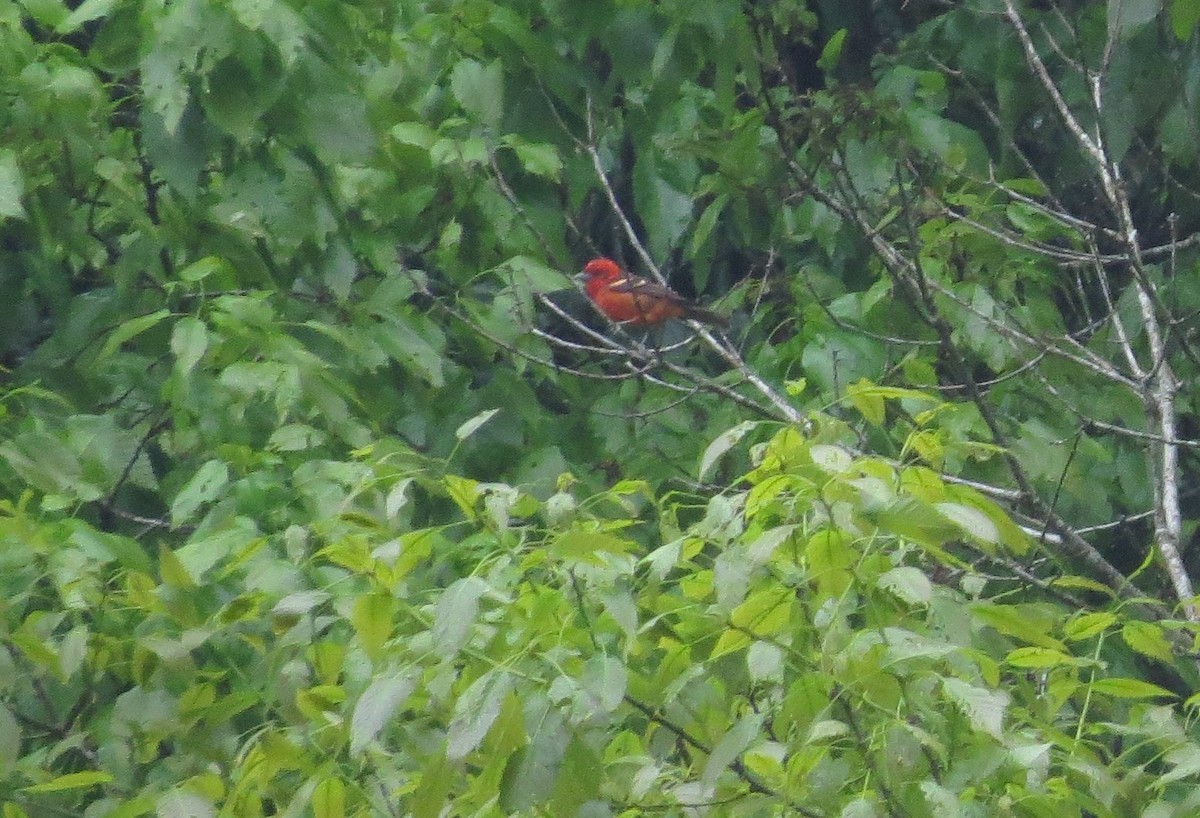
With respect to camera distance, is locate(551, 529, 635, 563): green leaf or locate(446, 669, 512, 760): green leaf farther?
locate(551, 529, 635, 563): green leaf

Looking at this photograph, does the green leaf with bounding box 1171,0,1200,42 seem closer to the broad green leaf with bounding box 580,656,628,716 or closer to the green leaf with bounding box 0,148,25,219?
the broad green leaf with bounding box 580,656,628,716

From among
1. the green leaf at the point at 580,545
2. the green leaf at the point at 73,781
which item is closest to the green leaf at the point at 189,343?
the green leaf at the point at 73,781

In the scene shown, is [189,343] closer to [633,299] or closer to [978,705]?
[633,299]

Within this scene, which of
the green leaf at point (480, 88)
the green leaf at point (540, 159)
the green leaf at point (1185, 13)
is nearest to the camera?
the green leaf at point (1185, 13)

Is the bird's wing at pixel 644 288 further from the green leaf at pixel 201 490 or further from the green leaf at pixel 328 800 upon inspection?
the green leaf at pixel 328 800

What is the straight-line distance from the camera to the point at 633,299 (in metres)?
4.57

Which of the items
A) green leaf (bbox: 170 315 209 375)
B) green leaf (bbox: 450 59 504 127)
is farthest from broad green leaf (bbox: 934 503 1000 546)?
green leaf (bbox: 450 59 504 127)

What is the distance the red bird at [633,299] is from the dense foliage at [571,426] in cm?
14

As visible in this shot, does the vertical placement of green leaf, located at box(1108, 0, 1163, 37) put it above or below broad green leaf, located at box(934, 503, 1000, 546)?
above

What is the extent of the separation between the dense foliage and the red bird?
137mm

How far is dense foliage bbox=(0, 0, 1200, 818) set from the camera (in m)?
1.95

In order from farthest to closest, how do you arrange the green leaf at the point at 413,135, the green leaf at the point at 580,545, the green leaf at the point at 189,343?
the green leaf at the point at 413,135 → the green leaf at the point at 189,343 → the green leaf at the point at 580,545

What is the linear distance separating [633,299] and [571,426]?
1.50 feet

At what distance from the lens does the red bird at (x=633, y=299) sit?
4762 millimetres
